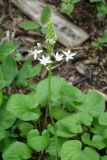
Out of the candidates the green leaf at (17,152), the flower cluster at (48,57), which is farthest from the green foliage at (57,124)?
the flower cluster at (48,57)

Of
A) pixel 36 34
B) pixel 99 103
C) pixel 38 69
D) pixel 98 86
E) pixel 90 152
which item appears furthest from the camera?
pixel 36 34

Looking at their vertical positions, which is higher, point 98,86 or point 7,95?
point 7,95

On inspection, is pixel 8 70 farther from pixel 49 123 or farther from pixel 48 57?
pixel 48 57

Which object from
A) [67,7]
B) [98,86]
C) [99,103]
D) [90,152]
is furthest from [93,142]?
[67,7]

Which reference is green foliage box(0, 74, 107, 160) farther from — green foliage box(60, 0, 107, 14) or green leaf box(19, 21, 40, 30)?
green foliage box(60, 0, 107, 14)

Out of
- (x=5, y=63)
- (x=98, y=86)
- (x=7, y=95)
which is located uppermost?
(x=5, y=63)

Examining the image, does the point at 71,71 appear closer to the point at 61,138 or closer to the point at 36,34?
the point at 36,34
